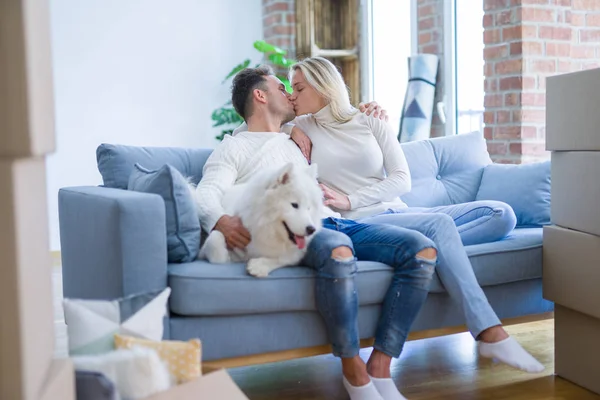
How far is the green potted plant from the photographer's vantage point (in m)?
5.12

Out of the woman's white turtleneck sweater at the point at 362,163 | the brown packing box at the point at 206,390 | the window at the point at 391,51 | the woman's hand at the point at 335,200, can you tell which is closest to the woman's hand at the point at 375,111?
the woman's white turtleneck sweater at the point at 362,163

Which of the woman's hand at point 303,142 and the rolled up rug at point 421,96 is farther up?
the rolled up rug at point 421,96

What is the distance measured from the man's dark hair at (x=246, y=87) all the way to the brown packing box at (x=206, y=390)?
143cm

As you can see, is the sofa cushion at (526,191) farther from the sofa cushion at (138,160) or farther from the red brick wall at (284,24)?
the red brick wall at (284,24)

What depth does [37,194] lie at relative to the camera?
1239mm

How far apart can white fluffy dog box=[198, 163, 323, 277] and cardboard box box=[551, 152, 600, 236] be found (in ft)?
2.79

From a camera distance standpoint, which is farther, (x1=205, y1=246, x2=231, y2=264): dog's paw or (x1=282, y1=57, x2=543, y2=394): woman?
(x1=282, y1=57, x2=543, y2=394): woman

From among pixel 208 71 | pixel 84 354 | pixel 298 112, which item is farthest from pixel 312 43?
pixel 84 354

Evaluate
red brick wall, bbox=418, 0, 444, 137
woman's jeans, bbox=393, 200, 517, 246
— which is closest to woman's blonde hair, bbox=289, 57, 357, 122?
woman's jeans, bbox=393, 200, 517, 246

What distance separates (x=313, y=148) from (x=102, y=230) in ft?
2.88

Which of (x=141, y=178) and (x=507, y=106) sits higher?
(x=507, y=106)

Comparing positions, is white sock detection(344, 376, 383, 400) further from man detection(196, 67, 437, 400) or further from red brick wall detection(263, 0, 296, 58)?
red brick wall detection(263, 0, 296, 58)

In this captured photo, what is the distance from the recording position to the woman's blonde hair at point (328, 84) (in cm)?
261

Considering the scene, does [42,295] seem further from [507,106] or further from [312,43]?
[312,43]
